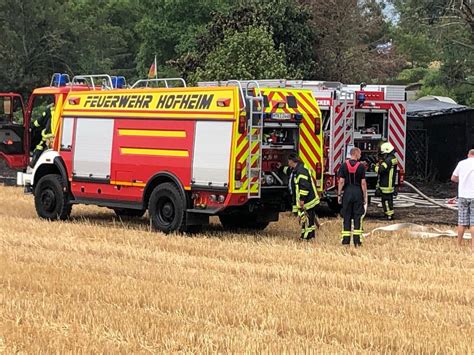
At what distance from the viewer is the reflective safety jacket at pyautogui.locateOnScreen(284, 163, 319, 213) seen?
491 inches

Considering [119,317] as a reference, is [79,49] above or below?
above

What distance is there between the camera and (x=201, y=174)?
12539 mm

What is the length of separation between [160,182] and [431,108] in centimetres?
1459

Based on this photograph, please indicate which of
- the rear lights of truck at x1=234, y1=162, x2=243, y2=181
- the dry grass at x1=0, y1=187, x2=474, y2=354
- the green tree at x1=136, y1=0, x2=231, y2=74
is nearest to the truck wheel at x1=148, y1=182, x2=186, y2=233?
the dry grass at x1=0, y1=187, x2=474, y2=354

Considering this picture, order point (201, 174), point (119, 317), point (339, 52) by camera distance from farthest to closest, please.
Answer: point (339, 52) < point (201, 174) < point (119, 317)

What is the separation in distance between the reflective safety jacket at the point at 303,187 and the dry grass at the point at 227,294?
25.1 inches

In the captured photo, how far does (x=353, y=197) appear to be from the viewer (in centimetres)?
1212

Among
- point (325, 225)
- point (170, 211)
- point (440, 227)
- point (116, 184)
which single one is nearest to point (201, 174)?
point (170, 211)

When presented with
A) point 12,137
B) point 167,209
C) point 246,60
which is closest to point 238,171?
point 167,209

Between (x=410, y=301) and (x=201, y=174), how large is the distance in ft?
17.3

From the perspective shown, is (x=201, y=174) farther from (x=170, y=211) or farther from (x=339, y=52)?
(x=339, y=52)

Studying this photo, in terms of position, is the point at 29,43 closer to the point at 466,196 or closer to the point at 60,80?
the point at 60,80

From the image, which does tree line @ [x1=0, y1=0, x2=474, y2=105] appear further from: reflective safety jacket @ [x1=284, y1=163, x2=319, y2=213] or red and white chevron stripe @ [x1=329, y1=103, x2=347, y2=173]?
reflective safety jacket @ [x1=284, y1=163, x2=319, y2=213]

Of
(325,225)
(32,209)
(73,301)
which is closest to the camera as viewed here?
(73,301)
